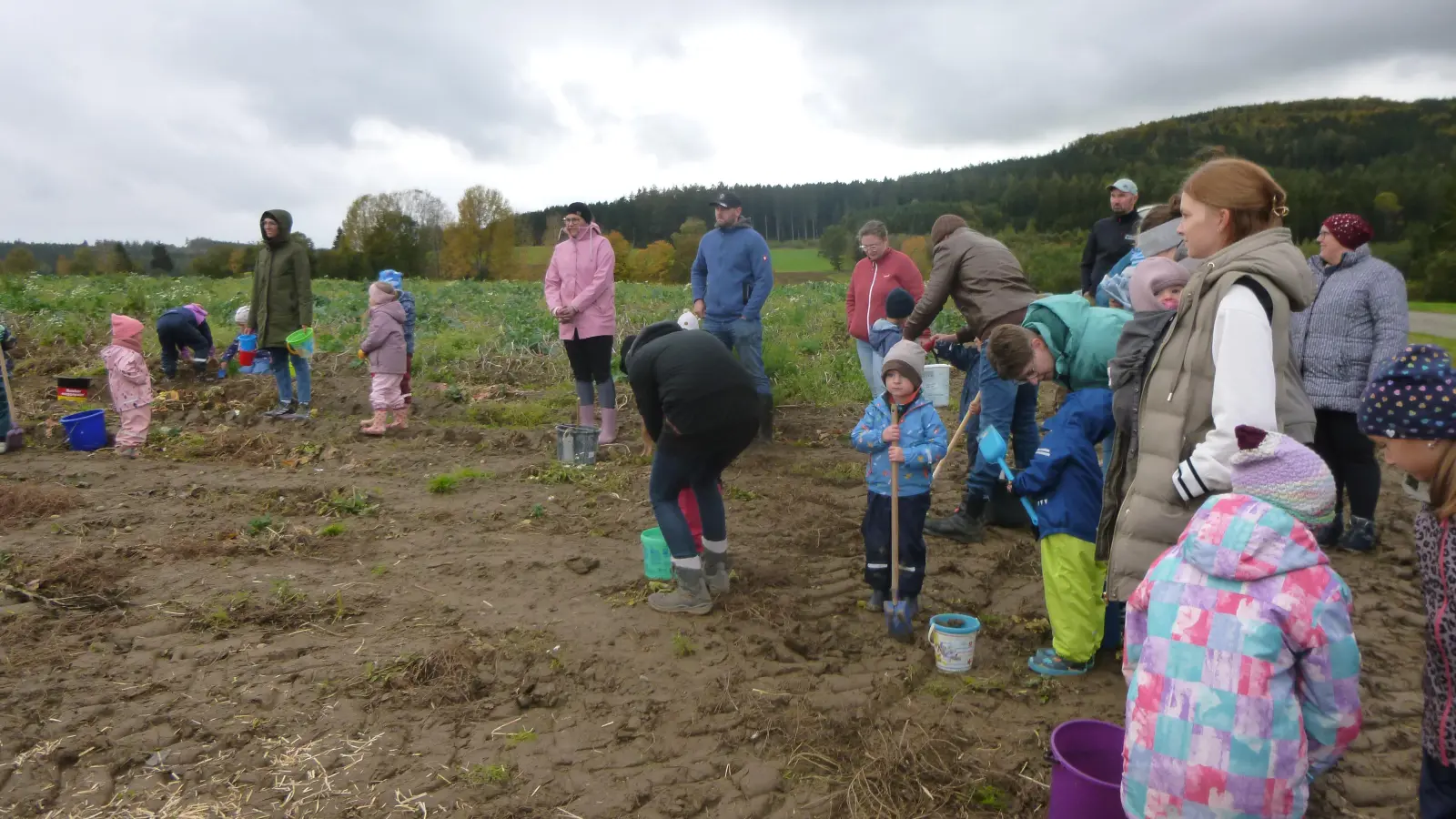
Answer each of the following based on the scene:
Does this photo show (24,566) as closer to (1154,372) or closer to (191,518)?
(191,518)

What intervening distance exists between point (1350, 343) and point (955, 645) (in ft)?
11.0

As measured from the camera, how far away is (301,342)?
959 cm

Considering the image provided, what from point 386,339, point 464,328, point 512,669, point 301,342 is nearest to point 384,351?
point 386,339

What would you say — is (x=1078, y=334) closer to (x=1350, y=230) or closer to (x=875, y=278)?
(x=1350, y=230)

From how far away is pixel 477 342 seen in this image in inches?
543

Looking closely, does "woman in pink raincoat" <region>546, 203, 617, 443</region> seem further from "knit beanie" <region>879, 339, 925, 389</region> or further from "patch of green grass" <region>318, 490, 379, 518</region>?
"knit beanie" <region>879, 339, 925, 389</region>

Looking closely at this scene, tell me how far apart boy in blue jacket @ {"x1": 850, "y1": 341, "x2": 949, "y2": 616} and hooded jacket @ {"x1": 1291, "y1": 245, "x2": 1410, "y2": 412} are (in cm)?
278

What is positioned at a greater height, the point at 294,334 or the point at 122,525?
the point at 294,334

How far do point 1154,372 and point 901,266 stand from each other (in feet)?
14.6

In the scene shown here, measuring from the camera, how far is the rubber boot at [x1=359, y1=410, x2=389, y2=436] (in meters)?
9.26

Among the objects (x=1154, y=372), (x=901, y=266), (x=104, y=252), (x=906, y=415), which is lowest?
(x=906, y=415)

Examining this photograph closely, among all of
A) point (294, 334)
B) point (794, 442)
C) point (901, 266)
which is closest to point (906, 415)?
point (901, 266)

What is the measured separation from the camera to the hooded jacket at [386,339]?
9125 mm

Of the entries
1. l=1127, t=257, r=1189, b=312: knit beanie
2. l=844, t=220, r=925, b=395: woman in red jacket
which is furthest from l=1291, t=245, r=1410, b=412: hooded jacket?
l=844, t=220, r=925, b=395: woman in red jacket
